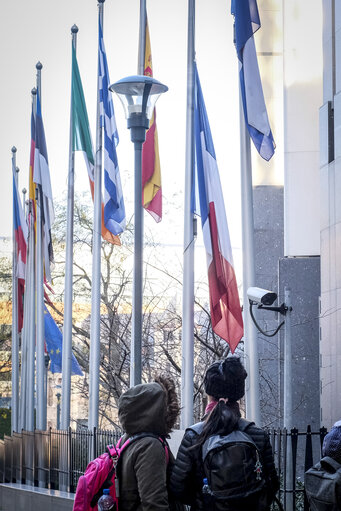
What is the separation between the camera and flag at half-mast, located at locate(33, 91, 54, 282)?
68.2 ft

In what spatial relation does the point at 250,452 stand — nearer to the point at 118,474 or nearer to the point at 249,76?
the point at 118,474

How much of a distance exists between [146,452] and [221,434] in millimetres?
477

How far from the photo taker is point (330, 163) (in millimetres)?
14828

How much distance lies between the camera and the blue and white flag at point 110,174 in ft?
55.5

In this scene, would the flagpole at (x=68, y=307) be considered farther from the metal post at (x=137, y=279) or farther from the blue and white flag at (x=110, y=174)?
the metal post at (x=137, y=279)

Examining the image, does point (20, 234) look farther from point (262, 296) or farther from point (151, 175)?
point (262, 296)

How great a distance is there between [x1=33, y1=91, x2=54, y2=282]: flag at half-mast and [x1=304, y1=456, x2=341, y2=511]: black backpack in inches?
629

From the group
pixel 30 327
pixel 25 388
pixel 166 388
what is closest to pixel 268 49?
pixel 30 327

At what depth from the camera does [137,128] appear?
38.2 feet

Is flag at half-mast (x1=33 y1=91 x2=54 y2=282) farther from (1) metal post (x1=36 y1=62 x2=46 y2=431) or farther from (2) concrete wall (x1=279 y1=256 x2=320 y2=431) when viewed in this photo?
(2) concrete wall (x1=279 y1=256 x2=320 y2=431)

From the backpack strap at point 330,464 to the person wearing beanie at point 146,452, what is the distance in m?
1.10

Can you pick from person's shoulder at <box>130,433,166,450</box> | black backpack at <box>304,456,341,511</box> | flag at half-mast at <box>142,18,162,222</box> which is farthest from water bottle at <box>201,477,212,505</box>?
flag at half-mast at <box>142,18,162,222</box>

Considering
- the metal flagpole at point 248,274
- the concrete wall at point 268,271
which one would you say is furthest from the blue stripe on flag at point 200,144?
the concrete wall at point 268,271

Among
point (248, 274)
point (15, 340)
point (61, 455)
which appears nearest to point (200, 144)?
point (248, 274)
